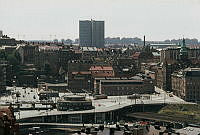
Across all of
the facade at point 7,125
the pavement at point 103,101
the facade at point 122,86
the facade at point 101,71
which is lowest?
the pavement at point 103,101

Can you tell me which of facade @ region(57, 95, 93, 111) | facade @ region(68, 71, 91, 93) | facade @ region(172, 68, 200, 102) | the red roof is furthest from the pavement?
the red roof

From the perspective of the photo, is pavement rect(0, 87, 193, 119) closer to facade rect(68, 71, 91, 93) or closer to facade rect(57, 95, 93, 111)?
facade rect(57, 95, 93, 111)

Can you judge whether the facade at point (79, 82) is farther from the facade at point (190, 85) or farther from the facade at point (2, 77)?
the facade at point (190, 85)

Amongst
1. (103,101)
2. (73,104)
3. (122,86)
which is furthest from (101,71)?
(73,104)

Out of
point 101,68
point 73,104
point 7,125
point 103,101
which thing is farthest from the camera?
point 101,68

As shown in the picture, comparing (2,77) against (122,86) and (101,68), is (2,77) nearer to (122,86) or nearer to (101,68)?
(122,86)

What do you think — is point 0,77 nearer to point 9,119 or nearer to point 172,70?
point 172,70

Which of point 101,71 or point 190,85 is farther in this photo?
point 101,71

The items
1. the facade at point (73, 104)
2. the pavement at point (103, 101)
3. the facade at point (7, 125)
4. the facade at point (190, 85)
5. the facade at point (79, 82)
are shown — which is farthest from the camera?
the facade at point (79, 82)

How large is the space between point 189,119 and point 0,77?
59.0 metres

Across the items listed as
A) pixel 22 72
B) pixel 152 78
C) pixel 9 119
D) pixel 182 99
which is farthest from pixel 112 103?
pixel 9 119

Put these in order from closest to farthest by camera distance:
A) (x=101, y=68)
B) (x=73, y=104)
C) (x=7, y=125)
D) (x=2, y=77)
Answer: (x=7, y=125) → (x=73, y=104) → (x=2, y=77) → (x=101, y=68)

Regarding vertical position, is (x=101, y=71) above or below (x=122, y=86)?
above

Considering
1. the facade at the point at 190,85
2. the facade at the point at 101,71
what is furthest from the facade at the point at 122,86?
the facade at the point at 190,85
